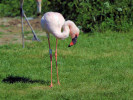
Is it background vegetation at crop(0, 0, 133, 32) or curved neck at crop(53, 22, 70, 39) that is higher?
curved neck at crop(53, 22, 70, 39)

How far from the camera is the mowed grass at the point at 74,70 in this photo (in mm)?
5574

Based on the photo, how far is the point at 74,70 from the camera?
23.5 feet

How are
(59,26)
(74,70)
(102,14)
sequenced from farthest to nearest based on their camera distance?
(102,14), (74,70), (59,26)

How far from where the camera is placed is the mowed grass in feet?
18.3

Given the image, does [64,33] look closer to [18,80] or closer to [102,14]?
[18,80]

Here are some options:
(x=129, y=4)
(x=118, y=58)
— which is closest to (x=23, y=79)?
(x=118, y=58)

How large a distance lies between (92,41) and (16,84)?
417 cm

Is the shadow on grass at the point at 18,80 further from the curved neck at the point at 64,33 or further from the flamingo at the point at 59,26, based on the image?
the curved neck at the point at 64,33

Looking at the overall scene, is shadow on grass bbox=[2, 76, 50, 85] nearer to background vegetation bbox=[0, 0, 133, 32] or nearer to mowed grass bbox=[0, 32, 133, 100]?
mowed grass bbox=[0, 32, 133, 100]

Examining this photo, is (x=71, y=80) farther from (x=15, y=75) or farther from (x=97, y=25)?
(x=97, y=25)

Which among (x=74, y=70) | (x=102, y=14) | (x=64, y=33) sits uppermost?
(x=64, y=33)

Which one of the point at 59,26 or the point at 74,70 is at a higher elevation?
the point at 59,26

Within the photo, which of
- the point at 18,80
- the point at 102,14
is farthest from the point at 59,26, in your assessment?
the point at 102,14

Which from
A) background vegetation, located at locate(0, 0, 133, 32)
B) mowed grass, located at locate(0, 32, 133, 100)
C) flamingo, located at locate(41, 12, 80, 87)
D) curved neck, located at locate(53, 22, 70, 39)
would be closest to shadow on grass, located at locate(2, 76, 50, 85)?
mowed grass, located at locate(0, 32, 133, 100)
